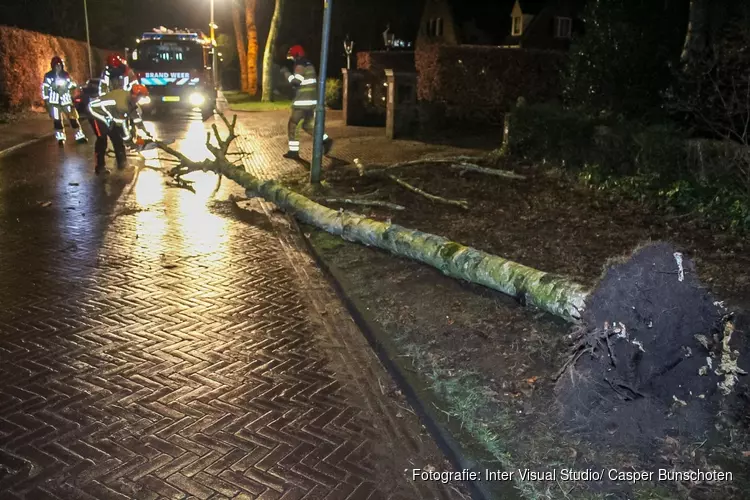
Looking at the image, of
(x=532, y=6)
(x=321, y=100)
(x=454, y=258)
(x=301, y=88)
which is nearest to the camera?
(x=454, y=258)

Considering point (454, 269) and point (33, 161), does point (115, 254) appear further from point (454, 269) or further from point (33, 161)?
point (33, 161)

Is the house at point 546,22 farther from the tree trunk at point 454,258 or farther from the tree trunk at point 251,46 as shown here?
the tree trunk at point 454,258

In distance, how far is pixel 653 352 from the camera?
3.63 metres

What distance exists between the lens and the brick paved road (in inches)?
136

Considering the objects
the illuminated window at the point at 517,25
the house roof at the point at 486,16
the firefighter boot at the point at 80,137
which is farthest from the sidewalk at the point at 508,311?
the house roof at the point at 486,16

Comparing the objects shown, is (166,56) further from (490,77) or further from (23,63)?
(490,77)

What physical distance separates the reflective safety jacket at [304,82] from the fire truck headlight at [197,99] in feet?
38.8

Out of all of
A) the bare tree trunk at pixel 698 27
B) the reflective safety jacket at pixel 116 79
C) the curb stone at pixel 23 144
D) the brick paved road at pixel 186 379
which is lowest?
the brick paved road at pixel 186 379

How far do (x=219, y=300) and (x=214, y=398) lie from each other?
71.2 inches

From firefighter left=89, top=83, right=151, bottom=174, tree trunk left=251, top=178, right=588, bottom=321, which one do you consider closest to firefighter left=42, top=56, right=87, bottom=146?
firefighter left=89, top=83, right=151, bottom=174

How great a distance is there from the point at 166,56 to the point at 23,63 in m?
5.38

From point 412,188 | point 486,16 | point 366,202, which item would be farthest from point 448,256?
point 486,16

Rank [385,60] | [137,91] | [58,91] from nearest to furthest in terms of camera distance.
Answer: [137,91]
[58,91]
[385,60]

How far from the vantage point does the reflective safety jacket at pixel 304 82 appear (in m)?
12.5
